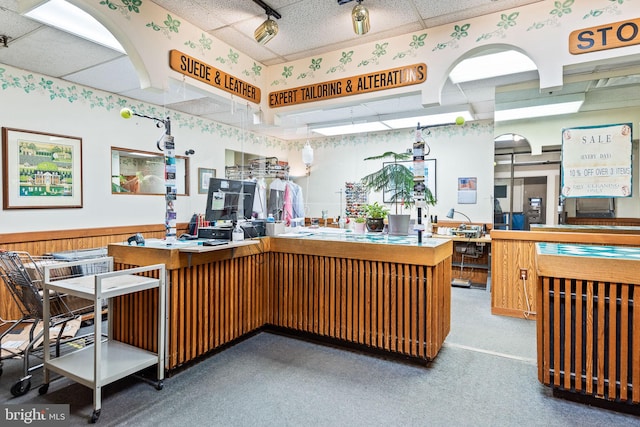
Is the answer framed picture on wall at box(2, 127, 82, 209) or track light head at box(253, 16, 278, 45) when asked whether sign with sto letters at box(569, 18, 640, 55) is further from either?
framed picture on wall at box(2, 127, 82, 209)

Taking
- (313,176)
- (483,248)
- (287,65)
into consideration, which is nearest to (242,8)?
(287,65)

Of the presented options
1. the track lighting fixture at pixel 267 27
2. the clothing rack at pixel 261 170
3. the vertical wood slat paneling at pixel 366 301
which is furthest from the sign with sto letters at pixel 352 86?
the vertical wood slat paneling at pixel 366 301

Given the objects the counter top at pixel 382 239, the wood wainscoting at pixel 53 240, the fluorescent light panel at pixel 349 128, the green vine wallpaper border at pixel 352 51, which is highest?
the green vine wallpaper border at pixel 352 51

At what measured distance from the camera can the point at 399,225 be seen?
356 centimetres

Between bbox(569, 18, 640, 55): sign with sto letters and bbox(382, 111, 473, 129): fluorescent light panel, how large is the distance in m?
2.57

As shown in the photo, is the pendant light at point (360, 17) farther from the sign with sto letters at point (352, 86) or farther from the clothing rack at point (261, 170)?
the clothing rack at point (261, 170)

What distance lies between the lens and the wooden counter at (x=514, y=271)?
412 cm

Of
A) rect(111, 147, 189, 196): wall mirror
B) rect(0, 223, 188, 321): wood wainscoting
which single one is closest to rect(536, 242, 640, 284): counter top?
rect(0, 223, 188, 321): wood wainscoting

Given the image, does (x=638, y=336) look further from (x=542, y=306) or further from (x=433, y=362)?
(x=433, y=362)

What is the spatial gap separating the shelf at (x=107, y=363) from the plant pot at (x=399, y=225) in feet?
7.98

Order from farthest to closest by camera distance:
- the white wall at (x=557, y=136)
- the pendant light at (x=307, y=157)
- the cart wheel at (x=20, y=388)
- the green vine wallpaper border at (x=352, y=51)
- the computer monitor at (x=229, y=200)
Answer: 1. the pendant light at (x=307, y=157)
2. the white wall at (x=557, y=136)
3. the computer monitor at (x=229, y=200)
4. the green vine wallpaper border at (x=352, y=51)
5. the cart wheel at (x=20, y=388)

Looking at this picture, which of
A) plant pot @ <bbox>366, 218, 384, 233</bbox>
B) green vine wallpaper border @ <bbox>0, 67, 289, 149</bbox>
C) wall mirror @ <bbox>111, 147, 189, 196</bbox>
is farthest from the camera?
wall mirror @ <bbox>111, 147, 189, 196</bbox>

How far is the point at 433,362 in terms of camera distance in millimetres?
3037

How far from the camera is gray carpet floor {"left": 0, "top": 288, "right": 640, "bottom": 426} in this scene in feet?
7.27
